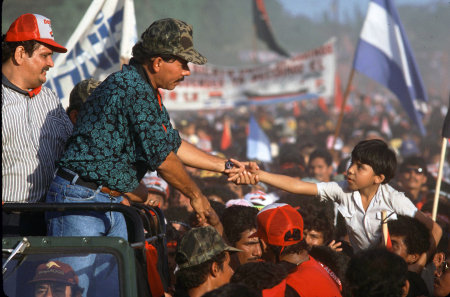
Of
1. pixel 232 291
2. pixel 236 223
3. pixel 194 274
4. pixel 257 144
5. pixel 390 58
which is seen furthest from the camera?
pixel 257 144

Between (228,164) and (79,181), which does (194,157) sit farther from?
(79,181)

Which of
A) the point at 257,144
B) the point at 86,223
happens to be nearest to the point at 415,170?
the point at 257,144

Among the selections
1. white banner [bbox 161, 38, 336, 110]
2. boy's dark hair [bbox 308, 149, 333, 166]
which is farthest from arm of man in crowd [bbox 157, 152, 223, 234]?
white banner [bbox 161, 38, 336, 110]

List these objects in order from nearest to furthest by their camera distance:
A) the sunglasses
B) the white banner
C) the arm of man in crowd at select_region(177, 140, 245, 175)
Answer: the arm of man in crowd at select_region(177, 140, 245, 175), the sunglasses, the white banner

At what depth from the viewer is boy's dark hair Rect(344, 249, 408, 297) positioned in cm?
321

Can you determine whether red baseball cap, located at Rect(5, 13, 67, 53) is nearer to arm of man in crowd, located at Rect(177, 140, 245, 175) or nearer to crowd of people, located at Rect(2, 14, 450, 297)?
crowd of people, located at Rect(2, 14, 450, 297)

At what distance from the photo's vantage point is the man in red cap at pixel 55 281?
282cm

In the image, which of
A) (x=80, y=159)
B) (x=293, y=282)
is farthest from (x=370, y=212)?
(x=80, y=159)

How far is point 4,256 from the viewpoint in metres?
2.86

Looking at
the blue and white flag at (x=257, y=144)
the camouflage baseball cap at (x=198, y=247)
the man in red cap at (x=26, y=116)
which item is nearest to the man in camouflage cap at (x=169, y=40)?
the man in red cap at (x=26, y=116)

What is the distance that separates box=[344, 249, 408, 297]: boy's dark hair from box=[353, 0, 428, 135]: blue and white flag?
6.11 metres

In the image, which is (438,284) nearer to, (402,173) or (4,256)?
(4,256)

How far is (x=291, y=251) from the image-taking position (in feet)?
13.1

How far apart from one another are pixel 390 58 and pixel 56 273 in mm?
7594
